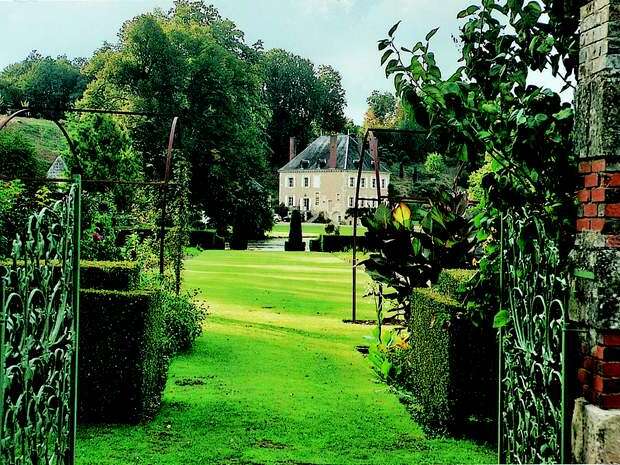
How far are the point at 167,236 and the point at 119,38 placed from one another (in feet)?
113

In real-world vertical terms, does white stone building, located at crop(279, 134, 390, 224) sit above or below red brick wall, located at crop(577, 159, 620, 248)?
above

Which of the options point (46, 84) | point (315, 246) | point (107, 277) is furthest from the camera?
point (46, 84)

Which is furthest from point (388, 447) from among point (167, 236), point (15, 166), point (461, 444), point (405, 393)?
point (15, 166)

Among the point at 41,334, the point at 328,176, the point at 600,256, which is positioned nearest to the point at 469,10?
the point at 600,256

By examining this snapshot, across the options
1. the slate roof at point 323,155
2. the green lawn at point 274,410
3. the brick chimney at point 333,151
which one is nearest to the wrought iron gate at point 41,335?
the green lawn at point 274,410

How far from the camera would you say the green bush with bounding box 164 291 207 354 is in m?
10.6

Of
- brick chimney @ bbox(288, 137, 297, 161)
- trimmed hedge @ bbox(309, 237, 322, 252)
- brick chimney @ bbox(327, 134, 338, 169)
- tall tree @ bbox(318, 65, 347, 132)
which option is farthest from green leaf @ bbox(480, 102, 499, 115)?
tall tree @ bbox(318, 65, 347, 132)

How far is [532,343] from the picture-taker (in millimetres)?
4617

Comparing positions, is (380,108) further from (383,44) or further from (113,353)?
(383,44)

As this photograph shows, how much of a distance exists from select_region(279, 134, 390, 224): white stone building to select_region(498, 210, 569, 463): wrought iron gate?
61715mm

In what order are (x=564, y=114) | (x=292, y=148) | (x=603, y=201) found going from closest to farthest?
(x=603, y=201)
(x=564, y=114)
(x=292, y=148)

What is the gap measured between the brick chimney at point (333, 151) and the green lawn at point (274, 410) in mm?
52467

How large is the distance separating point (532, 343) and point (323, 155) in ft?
216

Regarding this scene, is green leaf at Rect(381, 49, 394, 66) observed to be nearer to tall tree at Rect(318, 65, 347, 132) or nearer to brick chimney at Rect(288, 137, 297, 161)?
brick chimney at Rect(288, 137, 297, 161)
